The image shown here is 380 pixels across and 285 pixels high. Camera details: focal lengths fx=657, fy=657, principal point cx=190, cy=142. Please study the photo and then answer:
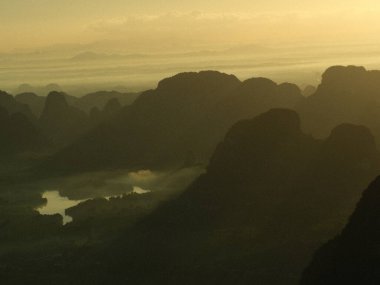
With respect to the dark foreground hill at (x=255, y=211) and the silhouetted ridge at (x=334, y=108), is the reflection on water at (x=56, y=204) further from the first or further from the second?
the silhouetted ridge at (x=334, y=108)

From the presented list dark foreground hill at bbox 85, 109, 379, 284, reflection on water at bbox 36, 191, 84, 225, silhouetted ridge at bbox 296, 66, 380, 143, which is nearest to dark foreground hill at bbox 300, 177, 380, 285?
dark foreground hill at bbox 85, 109, 379, 284

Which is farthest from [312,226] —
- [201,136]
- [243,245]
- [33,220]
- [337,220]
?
[201,136]

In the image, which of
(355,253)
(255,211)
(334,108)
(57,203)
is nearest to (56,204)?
(57,203)

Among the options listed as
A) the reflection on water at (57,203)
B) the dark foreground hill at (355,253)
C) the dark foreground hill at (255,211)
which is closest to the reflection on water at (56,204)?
the reflection on water at (57,203)

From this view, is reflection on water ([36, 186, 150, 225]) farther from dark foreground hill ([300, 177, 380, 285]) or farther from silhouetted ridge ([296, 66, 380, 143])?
dark foreground hill ([300, 177, 380, 285])

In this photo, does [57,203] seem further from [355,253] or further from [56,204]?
[355,253]

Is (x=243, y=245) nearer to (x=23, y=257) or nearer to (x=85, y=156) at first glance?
(x=23, y=257)
